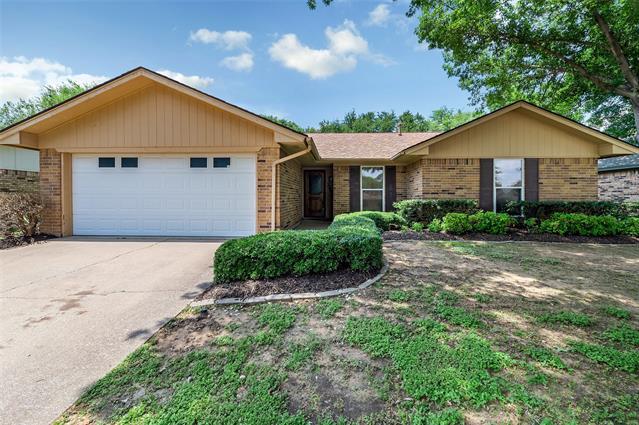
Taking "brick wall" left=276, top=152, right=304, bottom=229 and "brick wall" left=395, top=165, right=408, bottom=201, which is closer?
"brick wall" left=276, top=152, right=304, bottom=229

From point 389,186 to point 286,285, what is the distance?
29.9ft

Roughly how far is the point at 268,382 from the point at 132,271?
13.5 feet

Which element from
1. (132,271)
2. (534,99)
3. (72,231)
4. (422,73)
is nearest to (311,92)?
(422,73)

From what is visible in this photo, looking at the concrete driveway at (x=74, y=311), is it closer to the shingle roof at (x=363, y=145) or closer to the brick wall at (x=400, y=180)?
the shingle roof at (x=363, y=145)

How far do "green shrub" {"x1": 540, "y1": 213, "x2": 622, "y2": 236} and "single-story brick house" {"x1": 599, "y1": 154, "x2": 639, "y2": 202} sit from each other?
7.05m

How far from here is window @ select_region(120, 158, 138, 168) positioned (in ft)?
28.0

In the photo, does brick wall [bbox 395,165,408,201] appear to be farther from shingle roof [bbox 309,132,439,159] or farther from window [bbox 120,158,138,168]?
window [bbox 120,158,138,168]

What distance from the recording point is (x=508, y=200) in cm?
984

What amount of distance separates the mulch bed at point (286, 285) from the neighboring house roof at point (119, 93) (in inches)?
184

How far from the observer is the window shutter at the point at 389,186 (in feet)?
39.5

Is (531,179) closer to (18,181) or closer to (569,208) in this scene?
(569,208)

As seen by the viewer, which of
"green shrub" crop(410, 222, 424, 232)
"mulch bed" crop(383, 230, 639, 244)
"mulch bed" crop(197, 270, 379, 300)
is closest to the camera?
"mulch bed" crop(197, 270, 379, 300)

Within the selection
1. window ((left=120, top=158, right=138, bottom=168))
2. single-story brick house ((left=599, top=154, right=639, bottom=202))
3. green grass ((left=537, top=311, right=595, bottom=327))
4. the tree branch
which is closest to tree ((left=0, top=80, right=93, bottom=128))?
window ((left=120, top=158, right=138, bottom=168))

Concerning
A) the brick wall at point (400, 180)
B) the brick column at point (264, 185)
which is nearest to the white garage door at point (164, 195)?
the brick column at point (264, 185)
